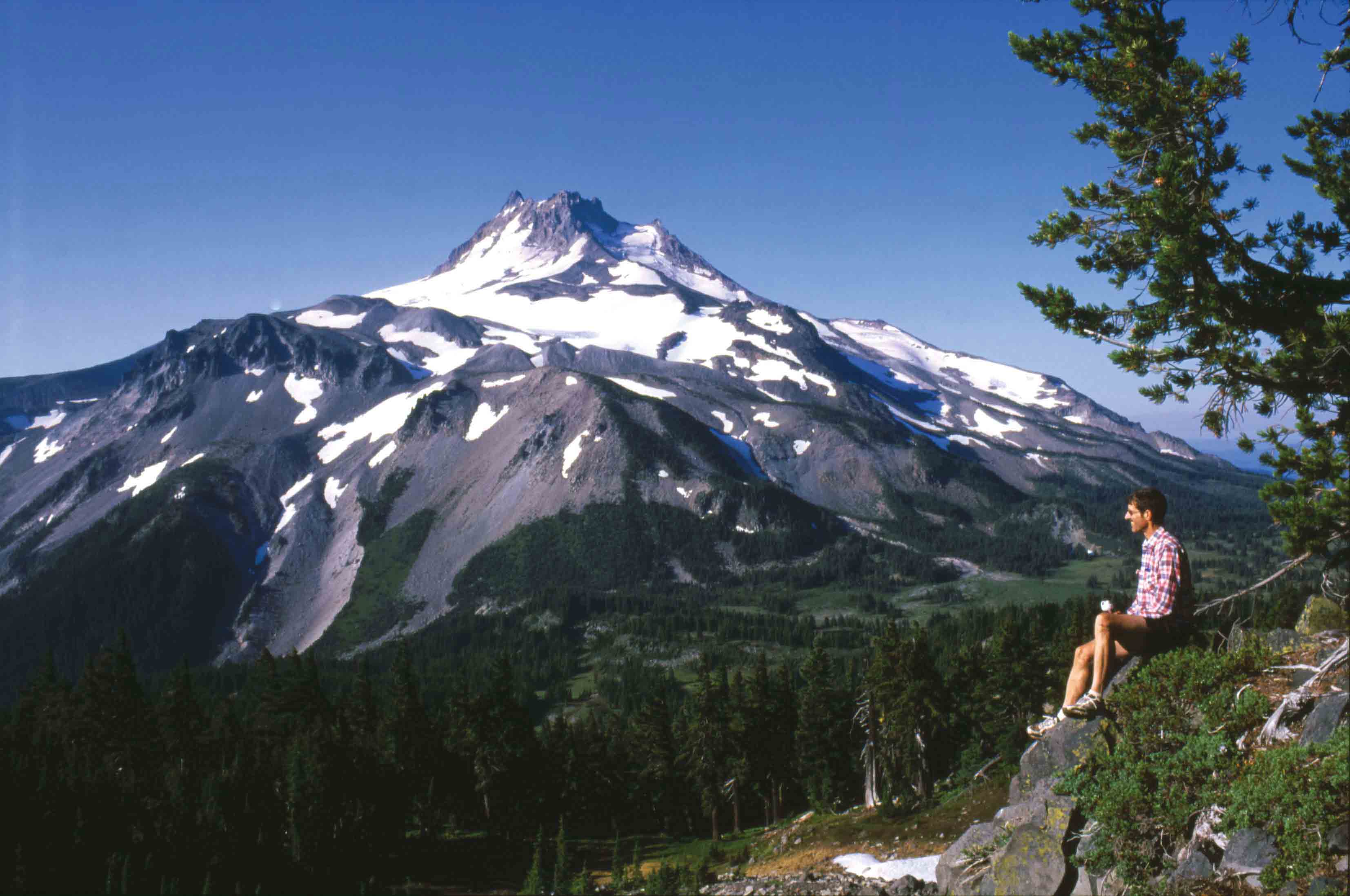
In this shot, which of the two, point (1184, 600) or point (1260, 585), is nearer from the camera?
point (1184, 600)

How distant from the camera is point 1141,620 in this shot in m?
13.8

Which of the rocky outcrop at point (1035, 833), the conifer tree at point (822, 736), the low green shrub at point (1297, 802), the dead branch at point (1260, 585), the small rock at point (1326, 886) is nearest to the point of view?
the small rock at point (1326, 886)

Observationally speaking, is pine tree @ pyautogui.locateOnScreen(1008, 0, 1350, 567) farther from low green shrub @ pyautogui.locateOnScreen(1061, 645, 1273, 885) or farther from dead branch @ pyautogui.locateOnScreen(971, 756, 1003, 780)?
dead branch @ pyautogui.locateOnScreen(971, 756, 1003, 780)

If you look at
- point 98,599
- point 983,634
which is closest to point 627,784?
point 983,634

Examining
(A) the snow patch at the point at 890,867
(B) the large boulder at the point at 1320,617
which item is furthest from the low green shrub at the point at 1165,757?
(A) the snow patch at the point at 890,867

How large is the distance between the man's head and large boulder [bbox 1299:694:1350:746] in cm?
339

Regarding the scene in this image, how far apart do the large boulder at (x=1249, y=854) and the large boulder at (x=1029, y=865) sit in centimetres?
234

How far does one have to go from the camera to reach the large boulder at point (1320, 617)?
1476cm

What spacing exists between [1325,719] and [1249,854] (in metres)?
2.06

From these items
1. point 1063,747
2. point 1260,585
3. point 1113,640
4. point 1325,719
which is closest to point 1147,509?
point 1113,640

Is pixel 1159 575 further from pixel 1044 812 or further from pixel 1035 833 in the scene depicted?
pixel 1035 833

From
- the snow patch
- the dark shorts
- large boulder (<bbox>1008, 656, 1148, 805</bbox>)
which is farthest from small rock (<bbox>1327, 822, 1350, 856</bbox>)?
the snow patch

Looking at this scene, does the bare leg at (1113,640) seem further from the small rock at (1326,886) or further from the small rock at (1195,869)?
the small rock at (1326,886)

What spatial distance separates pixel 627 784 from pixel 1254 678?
213ft
